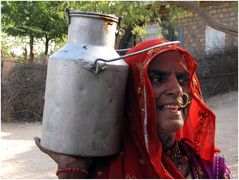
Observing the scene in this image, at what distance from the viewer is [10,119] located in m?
10.0

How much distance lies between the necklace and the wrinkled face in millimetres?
179

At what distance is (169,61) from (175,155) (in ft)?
1.31

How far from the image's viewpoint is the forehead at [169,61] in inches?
56.6

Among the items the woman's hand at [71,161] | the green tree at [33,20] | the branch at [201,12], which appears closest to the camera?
the woman's hand at [71,161]

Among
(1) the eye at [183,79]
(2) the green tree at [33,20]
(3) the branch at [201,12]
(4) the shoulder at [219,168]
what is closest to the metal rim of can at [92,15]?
(1) the eye at [183,79]

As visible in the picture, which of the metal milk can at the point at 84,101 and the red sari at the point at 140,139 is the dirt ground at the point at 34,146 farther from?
the metal milk can at the point at 84,101

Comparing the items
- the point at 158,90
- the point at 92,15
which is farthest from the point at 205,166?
the point at 92,15

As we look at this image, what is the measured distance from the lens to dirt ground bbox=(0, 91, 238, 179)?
540cm

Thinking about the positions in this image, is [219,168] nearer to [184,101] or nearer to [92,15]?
[184,101]

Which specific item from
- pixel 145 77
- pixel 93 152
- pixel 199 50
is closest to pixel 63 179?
pixel 93 152

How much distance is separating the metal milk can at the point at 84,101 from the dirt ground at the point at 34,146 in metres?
3.89

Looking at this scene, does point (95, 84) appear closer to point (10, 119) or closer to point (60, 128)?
point (60, 128)

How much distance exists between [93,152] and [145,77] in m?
0.31

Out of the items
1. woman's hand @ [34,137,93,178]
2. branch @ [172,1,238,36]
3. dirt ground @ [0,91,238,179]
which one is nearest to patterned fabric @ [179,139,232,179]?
woman's hand @ [34,137,93,178]
